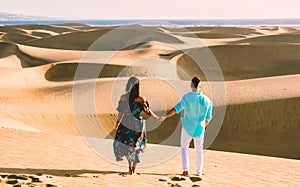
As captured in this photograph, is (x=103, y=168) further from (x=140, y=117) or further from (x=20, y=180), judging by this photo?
(x=20, y=180)

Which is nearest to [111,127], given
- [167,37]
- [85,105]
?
[85,105]

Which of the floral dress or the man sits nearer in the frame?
the man

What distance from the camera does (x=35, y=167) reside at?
703 cm

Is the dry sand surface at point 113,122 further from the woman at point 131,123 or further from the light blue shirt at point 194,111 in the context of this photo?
the light blue shirt at point 194,111

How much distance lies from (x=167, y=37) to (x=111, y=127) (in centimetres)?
3984

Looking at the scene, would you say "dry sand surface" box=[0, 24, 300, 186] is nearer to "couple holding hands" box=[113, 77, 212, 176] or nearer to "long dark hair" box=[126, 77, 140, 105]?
"couple holding hands" box=[113, 77, 212, 176]

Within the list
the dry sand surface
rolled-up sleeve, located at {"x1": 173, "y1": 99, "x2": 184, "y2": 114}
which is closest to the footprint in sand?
the dry sand surface

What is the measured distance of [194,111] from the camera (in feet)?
20.6

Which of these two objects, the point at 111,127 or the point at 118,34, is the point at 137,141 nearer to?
the point at 111,127

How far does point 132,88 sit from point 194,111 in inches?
39.7

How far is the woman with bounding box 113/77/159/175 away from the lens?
627 cm

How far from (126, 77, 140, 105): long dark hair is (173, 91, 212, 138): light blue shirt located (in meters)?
0.64

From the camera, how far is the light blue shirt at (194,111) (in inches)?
245

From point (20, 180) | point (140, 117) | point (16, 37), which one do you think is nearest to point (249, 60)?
point (140, 117)
